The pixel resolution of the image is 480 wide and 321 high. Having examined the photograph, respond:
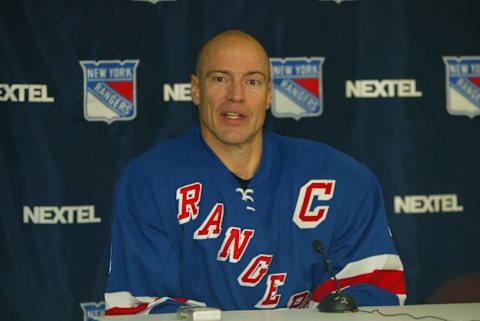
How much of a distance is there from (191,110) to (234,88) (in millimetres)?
889

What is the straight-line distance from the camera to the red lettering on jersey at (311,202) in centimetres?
309

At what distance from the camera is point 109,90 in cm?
395

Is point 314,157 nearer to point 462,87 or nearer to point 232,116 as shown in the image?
point 232,116

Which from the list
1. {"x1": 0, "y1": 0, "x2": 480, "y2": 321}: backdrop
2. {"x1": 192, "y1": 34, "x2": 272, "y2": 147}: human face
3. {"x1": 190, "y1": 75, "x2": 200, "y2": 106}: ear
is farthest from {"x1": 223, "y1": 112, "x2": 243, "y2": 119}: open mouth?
{"x1": 0, "y1": 0, "x2": 480, "y2": 321}: backdrop

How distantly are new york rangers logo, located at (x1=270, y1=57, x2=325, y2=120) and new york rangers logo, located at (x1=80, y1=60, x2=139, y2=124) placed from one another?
2.12 ft

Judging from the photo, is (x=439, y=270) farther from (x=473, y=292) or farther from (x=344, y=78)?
(x=344, y=78)

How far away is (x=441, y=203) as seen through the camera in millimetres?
4070

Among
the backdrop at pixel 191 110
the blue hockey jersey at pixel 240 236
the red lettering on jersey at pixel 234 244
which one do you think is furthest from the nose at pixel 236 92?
the backdrop at pixel 191 110

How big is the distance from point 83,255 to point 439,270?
1.63 m

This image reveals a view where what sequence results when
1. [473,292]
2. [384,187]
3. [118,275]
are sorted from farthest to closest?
[384,187]
[473,292]
[118,275]

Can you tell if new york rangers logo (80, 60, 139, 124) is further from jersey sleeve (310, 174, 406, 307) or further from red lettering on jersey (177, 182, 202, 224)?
jersey sleeve (310, 174, 406, 307)

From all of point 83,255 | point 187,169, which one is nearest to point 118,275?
point 187,169

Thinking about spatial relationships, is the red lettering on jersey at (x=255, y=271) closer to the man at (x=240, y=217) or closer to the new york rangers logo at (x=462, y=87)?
the man at (x=240, y=217)

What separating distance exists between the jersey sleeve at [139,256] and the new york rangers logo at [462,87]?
1.71 m
